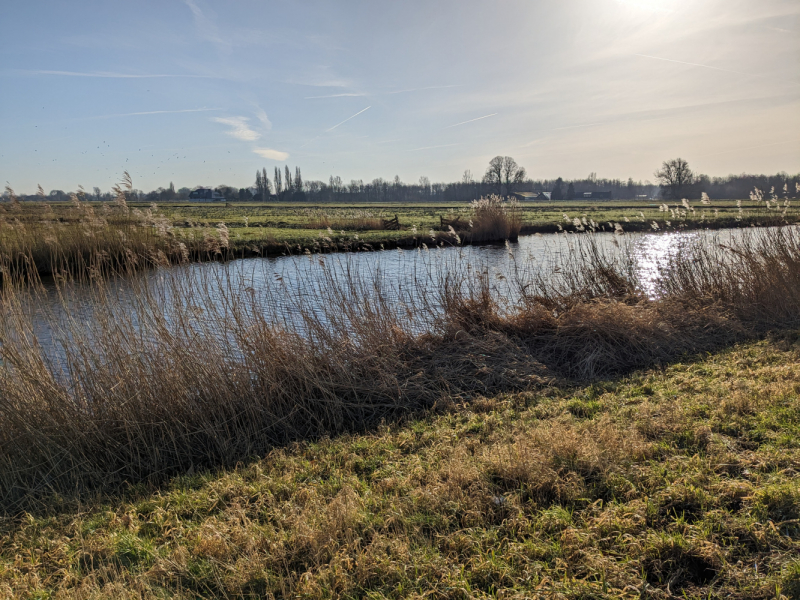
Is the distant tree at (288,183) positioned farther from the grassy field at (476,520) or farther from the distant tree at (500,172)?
the grassy field at (476,520)

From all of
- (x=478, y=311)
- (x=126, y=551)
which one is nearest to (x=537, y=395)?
(x=478, y=311)

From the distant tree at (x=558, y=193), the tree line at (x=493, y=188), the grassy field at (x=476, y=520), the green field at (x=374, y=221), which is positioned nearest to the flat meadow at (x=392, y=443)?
the grassy field at (x=476, y=520)

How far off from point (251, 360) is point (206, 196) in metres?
86.2

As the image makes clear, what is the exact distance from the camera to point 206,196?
8250cm

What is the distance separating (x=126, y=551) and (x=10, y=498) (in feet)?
6.13

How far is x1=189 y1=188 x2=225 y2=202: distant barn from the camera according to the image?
268 feet

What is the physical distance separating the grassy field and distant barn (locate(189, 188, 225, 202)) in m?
85.2

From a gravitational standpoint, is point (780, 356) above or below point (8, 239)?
below

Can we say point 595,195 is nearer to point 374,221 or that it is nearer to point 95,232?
point 374,221

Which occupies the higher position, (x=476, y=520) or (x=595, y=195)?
(x=595, y=195)

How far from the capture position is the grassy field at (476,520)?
2389mm

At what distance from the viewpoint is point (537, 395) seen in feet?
17.2

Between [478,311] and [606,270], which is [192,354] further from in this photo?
[606,270]

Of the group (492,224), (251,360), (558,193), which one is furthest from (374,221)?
(558,193)
